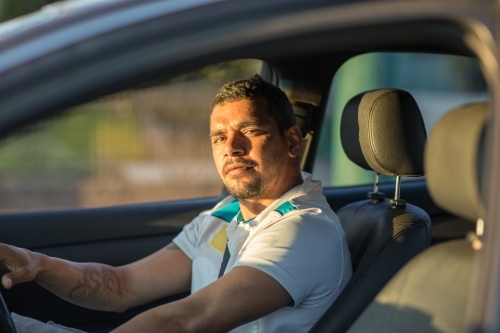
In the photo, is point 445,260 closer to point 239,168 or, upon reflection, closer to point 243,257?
point 243,257

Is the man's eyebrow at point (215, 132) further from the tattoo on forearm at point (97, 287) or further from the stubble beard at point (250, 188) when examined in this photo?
the tattoo on forearm at point (97, 287)

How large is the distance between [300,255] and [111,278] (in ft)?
2.87

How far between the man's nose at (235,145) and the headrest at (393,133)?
1.29 ft

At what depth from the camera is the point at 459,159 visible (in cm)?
153

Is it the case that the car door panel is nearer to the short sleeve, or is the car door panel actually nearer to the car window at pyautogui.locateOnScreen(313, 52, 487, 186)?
the short sleeve

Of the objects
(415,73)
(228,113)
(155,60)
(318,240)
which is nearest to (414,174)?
(318,240)

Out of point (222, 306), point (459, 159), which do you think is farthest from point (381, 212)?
point (459, 159)

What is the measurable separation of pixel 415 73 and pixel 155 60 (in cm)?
953

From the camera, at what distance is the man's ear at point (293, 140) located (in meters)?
2.82

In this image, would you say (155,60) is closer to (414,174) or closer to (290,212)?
(290,212)

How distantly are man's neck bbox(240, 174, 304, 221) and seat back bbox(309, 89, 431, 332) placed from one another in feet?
0.79

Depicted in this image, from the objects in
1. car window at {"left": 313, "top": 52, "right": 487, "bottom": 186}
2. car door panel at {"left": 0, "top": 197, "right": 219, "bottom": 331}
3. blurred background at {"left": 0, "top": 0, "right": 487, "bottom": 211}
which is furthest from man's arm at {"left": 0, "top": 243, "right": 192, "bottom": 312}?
blurred background at {"left": 0, "top": 0, "right": 487, "bottom": 211}

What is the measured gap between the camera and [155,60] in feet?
4.50

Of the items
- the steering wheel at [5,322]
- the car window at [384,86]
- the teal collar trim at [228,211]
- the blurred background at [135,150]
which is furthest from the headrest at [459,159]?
the blurred background at [135,150]
